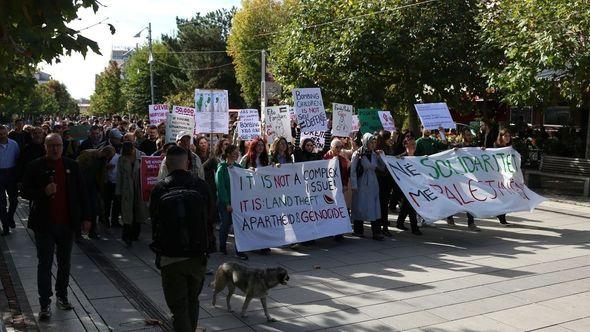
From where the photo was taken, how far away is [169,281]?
4473mm

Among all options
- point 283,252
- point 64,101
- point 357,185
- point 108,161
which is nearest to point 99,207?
point 108,161

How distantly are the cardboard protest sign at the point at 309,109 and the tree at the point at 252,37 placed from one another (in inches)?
1692

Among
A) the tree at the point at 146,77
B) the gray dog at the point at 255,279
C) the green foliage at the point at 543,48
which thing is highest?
the tree at the point at 146,77

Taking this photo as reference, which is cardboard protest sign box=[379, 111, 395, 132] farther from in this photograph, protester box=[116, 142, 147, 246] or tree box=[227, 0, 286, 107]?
tree box=[227, 0, 286, 107]

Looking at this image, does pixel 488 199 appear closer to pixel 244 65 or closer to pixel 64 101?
pixel 244 65

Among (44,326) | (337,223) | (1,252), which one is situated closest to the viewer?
(44,326)

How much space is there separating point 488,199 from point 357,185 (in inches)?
88.9

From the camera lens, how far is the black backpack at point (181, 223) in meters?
4.32

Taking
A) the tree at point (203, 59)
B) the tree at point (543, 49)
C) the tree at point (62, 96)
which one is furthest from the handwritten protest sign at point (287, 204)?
the tree at point (62, 96)

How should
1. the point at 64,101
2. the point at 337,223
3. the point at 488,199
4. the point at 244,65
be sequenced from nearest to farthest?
1. the point at 337,223
2. the point at 488,199
3. the point at 244,65
4. the point at 64,101

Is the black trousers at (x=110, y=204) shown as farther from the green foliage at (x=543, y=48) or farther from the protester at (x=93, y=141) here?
the green foliage at (x=543, y=48)

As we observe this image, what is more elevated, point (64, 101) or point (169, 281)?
point (64, 101)

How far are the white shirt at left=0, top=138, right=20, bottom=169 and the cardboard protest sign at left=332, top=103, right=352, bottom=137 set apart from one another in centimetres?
603

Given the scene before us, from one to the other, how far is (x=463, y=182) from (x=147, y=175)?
5.16 meters
